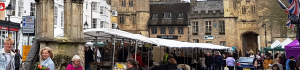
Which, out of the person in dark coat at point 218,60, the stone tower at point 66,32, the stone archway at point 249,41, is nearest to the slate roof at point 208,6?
the stone archway at point 249,41

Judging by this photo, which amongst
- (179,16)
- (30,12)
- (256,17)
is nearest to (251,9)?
(256,17)

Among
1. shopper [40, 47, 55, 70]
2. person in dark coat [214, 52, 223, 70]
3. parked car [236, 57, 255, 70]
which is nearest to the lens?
shopper [40, 47, 55, 70]

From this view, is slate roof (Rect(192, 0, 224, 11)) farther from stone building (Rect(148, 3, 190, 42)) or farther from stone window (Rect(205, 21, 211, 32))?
stone building (Rect(148, 3, 190, 42))

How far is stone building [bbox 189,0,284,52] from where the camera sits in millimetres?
46406

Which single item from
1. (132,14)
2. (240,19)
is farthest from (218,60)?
(132,14)

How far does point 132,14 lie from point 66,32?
1775 inches

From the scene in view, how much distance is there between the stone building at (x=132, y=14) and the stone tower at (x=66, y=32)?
1743 inches

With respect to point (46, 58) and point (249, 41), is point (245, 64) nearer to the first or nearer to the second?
point (46, 58)

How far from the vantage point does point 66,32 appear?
37.0 feet

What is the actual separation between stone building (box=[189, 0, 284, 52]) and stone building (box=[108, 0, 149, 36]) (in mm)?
9591

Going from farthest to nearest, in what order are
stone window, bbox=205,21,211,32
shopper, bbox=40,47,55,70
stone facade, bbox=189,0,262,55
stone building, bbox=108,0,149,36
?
stone building, bbox=108,0,149,36 < stone window, bbox=205,21,211,32 < stone facade, bbox=189,0,262,55 < shopper, bbox=40,47,55,70

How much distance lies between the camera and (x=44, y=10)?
34.3 ft

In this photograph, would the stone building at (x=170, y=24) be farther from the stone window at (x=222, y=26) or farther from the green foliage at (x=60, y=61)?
the green foliage at (x=60, y=61)

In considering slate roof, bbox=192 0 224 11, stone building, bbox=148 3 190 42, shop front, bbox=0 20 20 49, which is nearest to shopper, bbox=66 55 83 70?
shop front, bbox=0 20 20 49
